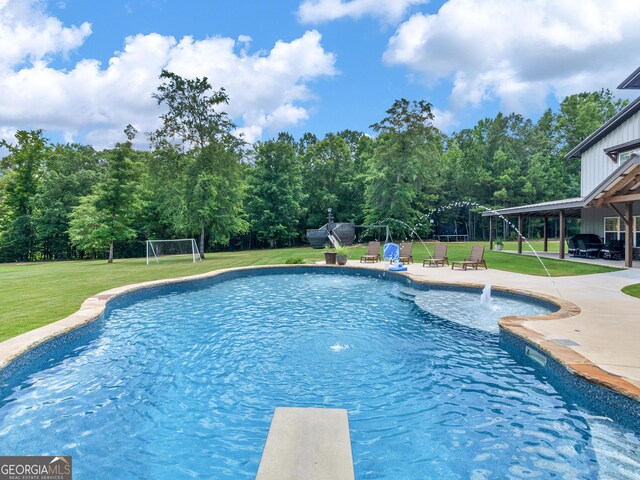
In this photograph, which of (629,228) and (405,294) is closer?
(405,294)

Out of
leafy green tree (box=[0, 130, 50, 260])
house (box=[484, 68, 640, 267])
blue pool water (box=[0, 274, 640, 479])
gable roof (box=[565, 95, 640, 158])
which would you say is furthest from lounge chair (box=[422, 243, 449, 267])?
leafy green tree (box=[0, 130, 50, 260])

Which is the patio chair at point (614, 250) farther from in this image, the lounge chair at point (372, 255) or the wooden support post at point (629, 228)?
the lounge chair at point (372, 255)

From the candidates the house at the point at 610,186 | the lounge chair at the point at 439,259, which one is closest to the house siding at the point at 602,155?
the house at the point at 610,186

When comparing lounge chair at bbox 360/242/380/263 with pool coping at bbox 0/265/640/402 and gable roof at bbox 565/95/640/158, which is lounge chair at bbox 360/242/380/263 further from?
gable roof at bbox 565/95/640/158

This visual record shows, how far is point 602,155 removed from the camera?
1700 centimetres

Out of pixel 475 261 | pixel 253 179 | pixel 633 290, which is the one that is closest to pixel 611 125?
pixel 475 261

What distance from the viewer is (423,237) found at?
3350 cm

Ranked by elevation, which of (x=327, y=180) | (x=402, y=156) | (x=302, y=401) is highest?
(x=402, y=156)

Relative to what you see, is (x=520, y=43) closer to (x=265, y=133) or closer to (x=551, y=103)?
(x=265, y=133)

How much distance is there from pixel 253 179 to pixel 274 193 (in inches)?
88.8

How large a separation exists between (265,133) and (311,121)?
31.5 feet

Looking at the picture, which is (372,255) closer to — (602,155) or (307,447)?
(602,155)

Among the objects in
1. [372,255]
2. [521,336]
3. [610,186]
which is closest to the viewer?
[521,336]

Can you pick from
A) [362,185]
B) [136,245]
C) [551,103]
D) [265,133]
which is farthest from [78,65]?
[551,103]
